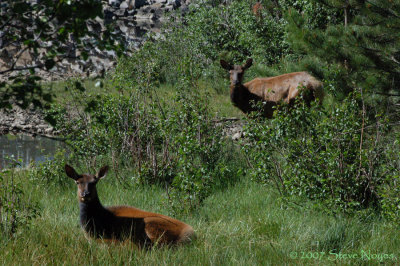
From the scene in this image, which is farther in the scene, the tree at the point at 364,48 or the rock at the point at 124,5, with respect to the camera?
the rock at the point at 124,5

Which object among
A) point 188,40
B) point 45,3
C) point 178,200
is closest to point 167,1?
point 188,40

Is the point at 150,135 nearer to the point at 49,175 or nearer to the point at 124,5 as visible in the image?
the point at 49,175

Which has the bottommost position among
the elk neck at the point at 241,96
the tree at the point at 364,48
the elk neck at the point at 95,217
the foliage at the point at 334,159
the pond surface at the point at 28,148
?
the pond surface at the point at 28,148

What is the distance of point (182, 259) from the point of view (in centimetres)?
483

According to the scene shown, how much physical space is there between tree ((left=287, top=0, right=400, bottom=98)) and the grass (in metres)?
2.33

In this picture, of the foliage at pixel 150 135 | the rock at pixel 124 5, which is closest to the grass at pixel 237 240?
the foliage at pixel 150 135

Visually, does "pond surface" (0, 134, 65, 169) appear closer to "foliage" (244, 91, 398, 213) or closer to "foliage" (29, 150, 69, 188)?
"foliage" (29, 150, 69, 188)

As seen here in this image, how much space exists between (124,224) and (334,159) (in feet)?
8.89

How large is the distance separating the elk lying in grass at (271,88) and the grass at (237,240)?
4689 millimetres

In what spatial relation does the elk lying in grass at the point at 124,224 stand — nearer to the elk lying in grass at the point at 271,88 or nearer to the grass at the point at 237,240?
the grass at the point at 237,240

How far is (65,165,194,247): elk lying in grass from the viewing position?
5.25m

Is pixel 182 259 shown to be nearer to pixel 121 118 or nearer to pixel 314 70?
pixel 121 118

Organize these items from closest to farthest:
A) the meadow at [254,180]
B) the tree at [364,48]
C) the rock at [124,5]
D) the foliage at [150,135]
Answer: the meadow at [254,180] < the tree at [364,48] < the foliage at [150,135] < the rock at [124,5]

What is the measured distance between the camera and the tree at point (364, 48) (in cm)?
747
